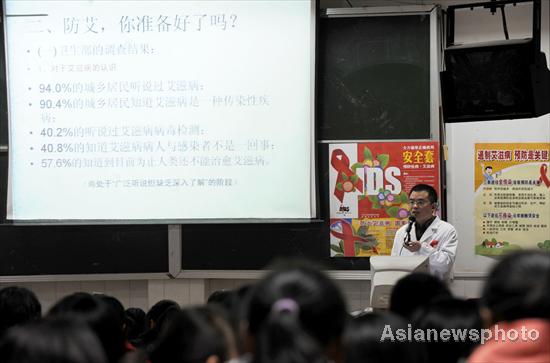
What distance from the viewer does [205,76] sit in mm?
4637

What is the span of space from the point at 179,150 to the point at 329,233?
1.03 metres

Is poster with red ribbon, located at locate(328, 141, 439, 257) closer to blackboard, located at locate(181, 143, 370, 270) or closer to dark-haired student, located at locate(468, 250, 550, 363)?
blackboard, located at locate(181, 143, 370, 270)

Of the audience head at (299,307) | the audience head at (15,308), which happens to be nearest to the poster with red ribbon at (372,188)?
the audience head at (15,308)

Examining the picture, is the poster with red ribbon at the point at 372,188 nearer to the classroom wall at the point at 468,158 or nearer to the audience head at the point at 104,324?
the classroom wall at the point at 468,158

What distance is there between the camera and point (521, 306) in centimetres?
143

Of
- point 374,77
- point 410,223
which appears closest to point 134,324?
point 410,223

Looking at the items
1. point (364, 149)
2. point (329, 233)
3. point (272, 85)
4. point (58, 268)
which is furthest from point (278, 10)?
point (58, 268)

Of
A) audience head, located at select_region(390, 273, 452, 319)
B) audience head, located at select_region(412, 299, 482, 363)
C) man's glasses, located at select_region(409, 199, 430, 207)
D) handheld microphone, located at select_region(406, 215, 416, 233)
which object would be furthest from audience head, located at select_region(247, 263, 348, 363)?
man's glasses, located at select_region(409, 199, 430, 207)

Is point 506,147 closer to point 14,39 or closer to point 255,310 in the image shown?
point 14,39

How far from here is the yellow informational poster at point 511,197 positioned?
4.59 m

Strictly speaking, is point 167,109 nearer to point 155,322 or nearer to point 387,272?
point 155,322

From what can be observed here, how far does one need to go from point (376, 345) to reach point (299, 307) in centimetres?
25

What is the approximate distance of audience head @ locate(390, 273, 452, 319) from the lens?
7.84 feet

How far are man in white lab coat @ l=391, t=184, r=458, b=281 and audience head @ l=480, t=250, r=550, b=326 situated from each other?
8.70 feet
